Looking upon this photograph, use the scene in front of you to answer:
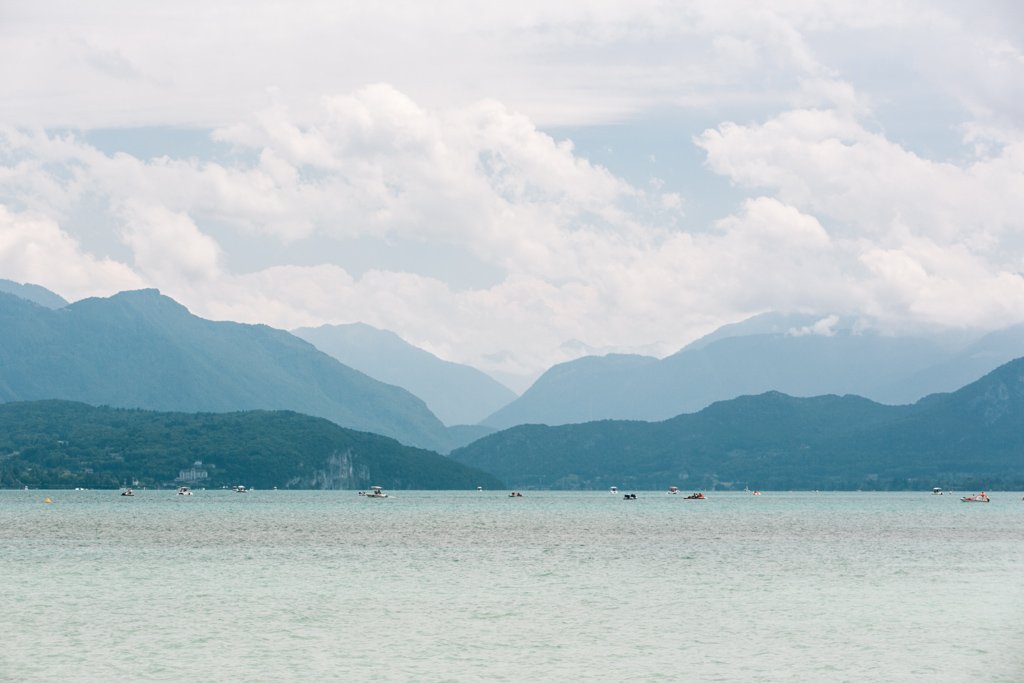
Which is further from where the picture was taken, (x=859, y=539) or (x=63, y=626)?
(x=859, y=539)

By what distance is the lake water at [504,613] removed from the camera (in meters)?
69.9

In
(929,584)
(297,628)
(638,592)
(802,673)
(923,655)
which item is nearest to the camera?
(802,673)

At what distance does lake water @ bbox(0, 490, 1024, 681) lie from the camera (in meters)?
69.9

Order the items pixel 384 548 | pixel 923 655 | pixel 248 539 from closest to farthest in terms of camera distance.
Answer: pixel 923 655
pixel 384 548
pixel 248 539

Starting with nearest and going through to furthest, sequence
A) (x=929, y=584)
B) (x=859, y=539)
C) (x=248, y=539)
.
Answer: (x=929, y=584) → (x=248, y=539) → (x=859, y=539)

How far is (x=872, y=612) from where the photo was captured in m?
93.0

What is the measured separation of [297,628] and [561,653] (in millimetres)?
18892

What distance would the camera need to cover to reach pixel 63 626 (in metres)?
82.9

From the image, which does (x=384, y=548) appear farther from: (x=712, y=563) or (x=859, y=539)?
(x=859, y=539)

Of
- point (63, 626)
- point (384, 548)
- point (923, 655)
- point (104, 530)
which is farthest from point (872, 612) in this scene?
point (104, 530)

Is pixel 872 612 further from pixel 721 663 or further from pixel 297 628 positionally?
pixel 297 628

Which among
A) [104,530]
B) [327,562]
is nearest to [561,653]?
[327,562]

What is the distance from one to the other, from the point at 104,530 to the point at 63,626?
11682 centimetres

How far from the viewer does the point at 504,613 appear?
9125 cm
